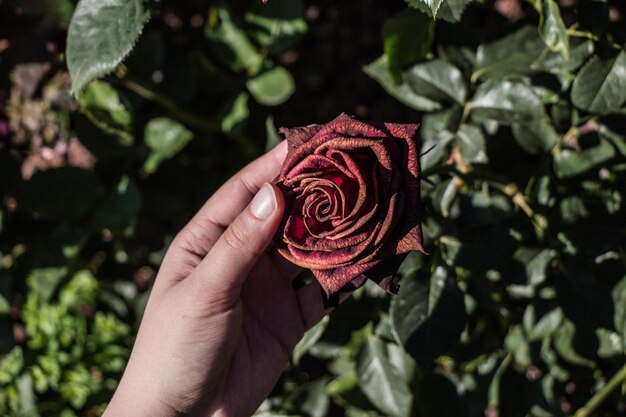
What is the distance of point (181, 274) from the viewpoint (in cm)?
113

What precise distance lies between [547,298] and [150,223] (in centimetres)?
96

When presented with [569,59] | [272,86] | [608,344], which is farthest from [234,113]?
[608,344]

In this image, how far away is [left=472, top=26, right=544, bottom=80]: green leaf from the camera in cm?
116

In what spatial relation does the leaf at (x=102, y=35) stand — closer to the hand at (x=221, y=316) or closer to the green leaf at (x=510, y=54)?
the hand at (x=221, y=316)

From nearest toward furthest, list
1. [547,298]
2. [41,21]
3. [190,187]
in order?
[547,298], [41,21], [190,187]

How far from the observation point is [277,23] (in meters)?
1.46

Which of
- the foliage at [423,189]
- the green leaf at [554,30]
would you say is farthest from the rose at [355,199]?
the green leaf at [554,30]

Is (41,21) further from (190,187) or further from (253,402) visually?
(253,402)

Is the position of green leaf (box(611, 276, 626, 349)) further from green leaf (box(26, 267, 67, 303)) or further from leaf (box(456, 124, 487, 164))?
green leaf (box(26, 267, 67, 303))

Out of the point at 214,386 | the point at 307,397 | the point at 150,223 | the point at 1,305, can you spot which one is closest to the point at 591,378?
the point at 307,397

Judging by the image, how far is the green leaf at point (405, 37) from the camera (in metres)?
1.21

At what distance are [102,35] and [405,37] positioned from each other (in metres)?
0.54

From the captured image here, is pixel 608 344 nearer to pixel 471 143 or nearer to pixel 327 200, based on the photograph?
pixel 471 143

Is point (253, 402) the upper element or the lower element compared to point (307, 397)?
upper
